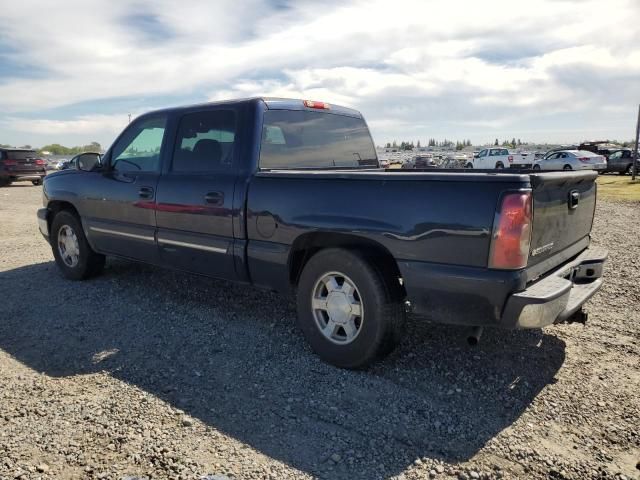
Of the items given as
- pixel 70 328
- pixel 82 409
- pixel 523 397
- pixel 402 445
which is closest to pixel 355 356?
pixel 402 445

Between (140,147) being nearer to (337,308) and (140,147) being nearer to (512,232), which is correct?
(337,308)

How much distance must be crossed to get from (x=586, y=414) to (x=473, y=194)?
148 cm

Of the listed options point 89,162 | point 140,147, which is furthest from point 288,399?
point 89,162

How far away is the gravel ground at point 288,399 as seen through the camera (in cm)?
262

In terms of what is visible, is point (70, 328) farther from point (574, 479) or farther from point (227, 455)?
point (574, 479)

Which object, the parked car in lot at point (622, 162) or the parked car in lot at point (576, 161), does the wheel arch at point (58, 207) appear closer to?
the parked car in lot at point (576, 161)

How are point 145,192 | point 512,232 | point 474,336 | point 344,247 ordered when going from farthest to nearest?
point 145,192
point 344,247
point 474,336
point 512,232

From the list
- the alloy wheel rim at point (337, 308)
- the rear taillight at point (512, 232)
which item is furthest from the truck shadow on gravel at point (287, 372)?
the rear taillight at point (512, 232)

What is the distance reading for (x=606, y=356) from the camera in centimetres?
382

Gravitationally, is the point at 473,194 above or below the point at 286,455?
above

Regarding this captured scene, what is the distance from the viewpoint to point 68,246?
6109mm

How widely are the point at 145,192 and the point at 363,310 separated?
8.54 ft

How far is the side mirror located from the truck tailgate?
443 centimetres

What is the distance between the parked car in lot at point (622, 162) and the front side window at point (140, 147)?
31.8 metres
